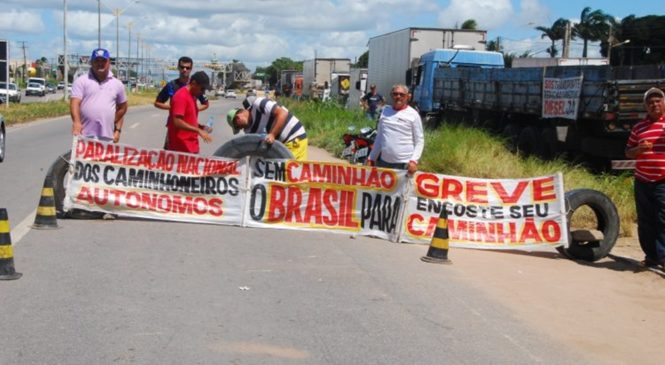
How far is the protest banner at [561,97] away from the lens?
52.0 ft

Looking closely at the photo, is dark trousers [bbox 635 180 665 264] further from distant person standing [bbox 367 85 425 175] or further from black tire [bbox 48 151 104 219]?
black tire [bbox 48 151 104 219]

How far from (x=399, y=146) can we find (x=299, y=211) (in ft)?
4.61

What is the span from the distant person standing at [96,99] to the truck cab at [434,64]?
18.5 m

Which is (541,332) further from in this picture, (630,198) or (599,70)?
(599,70)

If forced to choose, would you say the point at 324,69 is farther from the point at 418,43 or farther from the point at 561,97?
the point at 561,97

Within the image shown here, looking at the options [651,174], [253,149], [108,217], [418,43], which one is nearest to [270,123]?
[253,149]

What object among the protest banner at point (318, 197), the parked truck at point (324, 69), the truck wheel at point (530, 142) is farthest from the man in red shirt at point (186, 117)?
the parked truck at point (324, 69)

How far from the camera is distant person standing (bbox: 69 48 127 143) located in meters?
9.55

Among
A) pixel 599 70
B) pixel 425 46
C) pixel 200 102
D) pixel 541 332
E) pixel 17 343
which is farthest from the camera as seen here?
pixel 425 46

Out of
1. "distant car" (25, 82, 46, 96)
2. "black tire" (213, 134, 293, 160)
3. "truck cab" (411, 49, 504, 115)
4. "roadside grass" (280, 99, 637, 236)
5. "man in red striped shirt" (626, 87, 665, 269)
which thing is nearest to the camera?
"man in red striped shirt" (626, 87, 665, 269)

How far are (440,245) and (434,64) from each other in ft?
65.2

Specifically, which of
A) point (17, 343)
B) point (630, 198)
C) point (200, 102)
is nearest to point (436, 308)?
point (17, 343)

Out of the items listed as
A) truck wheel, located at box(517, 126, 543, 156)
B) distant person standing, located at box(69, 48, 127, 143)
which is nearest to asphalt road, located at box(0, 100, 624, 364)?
distant person standing, located at box(69, 48, 127, 143)

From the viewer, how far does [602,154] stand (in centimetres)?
1580
